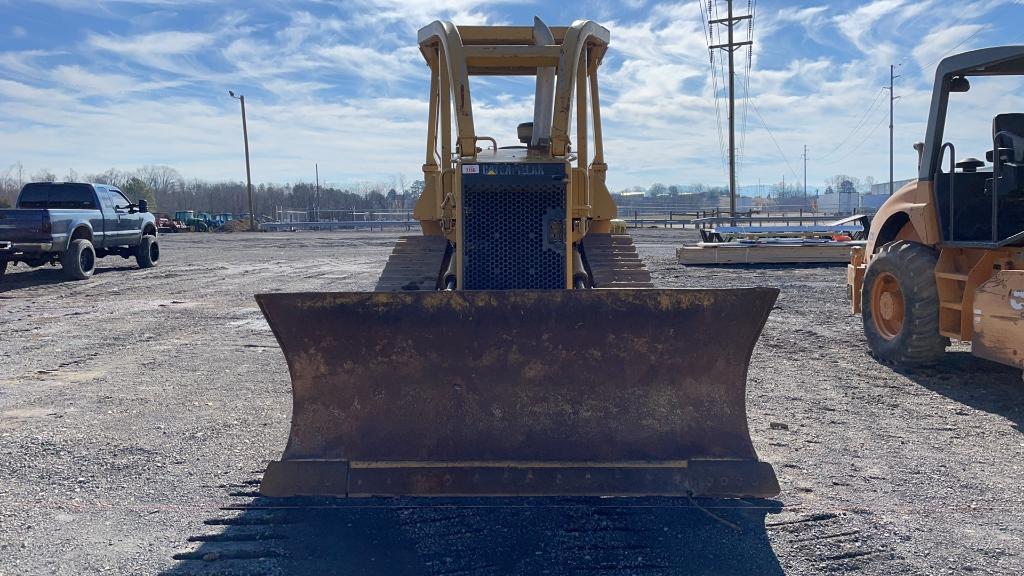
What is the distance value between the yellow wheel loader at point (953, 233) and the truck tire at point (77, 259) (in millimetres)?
14614

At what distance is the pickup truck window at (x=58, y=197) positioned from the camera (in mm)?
16766

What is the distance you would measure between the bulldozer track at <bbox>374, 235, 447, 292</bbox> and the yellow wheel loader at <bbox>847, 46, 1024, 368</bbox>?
13.5 ft

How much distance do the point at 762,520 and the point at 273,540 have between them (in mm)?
2281

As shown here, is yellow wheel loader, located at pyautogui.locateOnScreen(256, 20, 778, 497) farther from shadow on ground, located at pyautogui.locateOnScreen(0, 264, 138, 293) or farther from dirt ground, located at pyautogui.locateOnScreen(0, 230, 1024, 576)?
shadow on ground, located at pyautogui.locateOnScreen(0, 264, 138, 293)

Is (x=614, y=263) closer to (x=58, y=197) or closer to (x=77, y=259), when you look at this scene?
(x=77, y=259)

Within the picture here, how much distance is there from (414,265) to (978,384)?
4.72 meters

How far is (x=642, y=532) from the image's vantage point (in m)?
3.64

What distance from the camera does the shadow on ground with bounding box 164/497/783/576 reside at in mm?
3312

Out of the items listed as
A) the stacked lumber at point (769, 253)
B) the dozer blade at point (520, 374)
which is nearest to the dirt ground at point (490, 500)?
the dozer blade at point (520, 374)

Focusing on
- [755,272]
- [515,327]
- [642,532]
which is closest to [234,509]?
[515,327]

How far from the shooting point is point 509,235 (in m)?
5.45

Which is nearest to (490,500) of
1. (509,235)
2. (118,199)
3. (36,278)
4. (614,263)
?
(509,235)

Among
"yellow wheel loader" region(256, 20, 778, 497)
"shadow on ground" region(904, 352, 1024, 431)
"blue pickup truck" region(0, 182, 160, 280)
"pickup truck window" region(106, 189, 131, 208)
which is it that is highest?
"pickup truck window" region(106, 189, 131, 208)

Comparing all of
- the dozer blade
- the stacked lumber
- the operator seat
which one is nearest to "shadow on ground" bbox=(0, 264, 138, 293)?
the dozer blade
